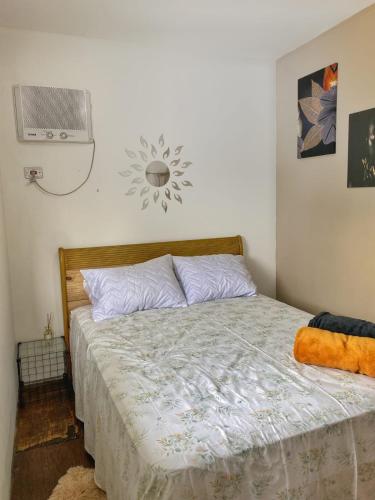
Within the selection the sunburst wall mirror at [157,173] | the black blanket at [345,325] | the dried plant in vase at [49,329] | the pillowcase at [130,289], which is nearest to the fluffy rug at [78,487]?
the pillowcase at [130,289]

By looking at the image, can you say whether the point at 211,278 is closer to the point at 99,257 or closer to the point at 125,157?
the point at 99,257

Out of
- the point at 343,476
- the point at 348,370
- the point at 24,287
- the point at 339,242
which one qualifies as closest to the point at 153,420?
the point at 343,476

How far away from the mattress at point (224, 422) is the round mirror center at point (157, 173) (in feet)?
4.37

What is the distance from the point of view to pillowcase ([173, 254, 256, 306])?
2725 millimetres

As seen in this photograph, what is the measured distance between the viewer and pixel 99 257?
9.21ft

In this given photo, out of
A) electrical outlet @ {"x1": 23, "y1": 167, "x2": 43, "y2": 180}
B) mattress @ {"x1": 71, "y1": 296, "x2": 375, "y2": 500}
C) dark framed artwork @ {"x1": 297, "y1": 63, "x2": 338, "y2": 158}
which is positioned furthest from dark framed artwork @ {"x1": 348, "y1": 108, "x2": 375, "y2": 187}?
electrical outlet @ {"x1": 23, "y1": 167, "x2": 43, "y2": 180}

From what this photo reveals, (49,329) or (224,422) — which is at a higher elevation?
(224,422)

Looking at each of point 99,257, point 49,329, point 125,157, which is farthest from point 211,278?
point 49,329

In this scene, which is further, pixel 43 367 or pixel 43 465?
pixel 43 367

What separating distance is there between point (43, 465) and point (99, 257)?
1318mm

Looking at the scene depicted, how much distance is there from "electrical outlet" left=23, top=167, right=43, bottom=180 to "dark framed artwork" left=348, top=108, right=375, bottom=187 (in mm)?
2032

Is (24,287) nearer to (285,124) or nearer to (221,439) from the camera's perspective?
(221,439)

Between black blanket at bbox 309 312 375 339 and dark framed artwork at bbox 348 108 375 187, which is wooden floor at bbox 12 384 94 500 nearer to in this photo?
black blanket at bbox 309 312 375 339

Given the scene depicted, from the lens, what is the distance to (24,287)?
2.69 metres
